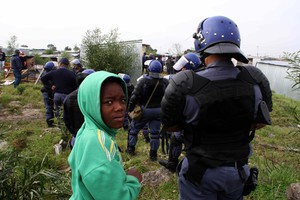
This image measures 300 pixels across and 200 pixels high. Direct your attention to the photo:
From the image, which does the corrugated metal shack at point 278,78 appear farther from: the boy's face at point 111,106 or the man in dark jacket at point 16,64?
the boy's face at point 111,106

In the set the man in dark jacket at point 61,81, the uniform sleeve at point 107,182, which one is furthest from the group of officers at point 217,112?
the man in dark jacket at point 61,81

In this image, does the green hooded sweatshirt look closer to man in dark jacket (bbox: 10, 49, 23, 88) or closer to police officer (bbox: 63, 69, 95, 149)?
police officer (bbox: 63, 69, 95, 149)

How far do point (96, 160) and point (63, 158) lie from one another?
3.98 metres

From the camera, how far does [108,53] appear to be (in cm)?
1254

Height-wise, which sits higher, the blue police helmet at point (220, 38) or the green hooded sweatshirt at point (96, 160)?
the blue police helmet at point (220, 38)

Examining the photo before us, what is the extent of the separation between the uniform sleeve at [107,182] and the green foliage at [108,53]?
36.8 feet

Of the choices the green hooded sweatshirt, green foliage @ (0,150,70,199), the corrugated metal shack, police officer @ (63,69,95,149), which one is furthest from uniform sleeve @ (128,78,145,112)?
the corrugated metal shack

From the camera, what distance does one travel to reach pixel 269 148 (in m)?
6.03

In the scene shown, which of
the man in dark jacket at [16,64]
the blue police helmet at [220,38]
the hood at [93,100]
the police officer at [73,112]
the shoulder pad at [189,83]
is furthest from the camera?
the man in dark jacket at [16,64]

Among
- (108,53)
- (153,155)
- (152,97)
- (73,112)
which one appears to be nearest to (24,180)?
(73,112)

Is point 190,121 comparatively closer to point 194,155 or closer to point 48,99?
point 194,155

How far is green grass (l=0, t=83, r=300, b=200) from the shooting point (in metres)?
2.82

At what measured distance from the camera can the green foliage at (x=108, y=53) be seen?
40.9ft

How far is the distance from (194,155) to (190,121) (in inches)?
10.7
